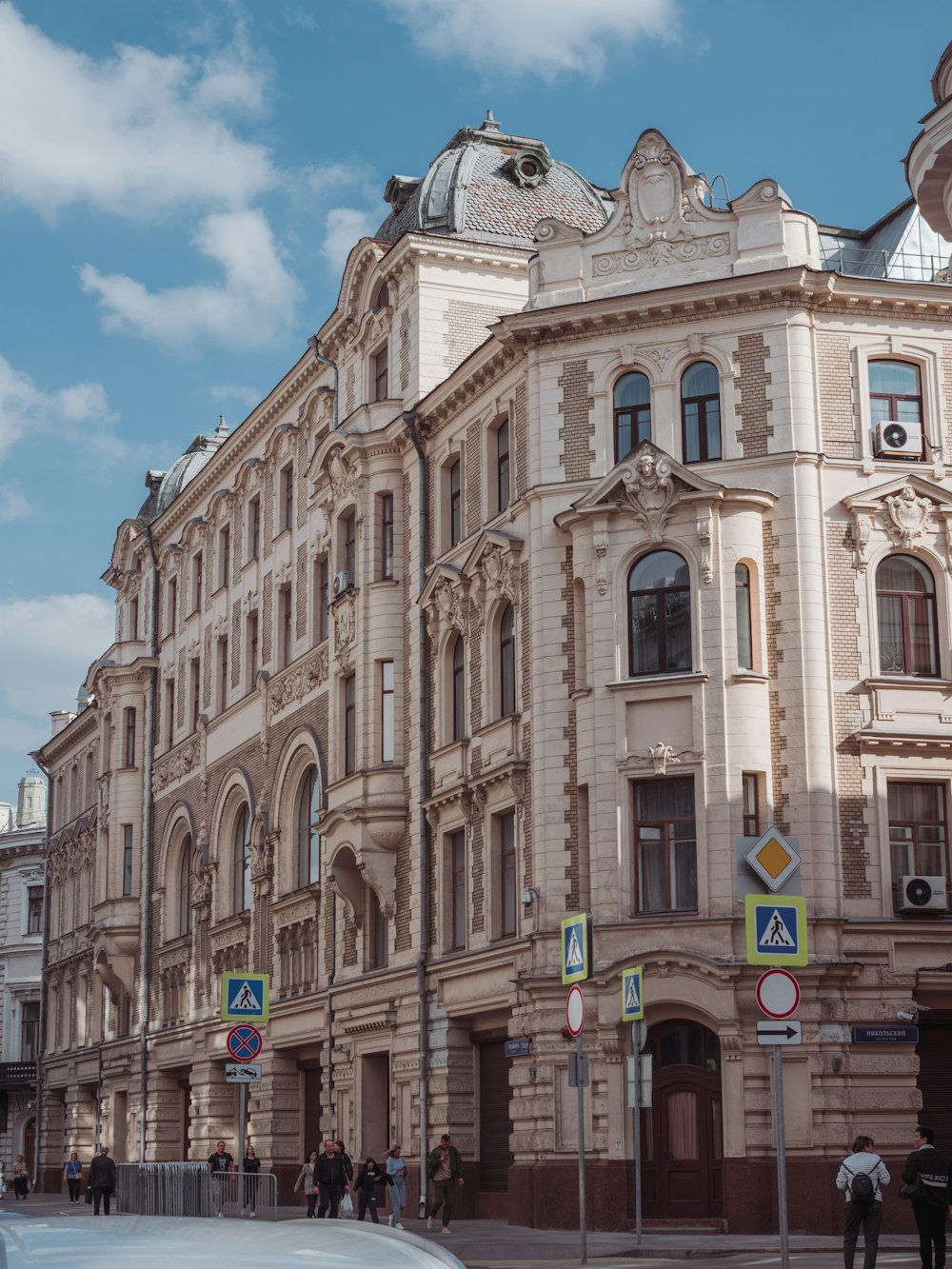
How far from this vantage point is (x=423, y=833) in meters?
36.2

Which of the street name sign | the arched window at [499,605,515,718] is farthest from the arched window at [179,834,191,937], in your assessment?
the street name sign

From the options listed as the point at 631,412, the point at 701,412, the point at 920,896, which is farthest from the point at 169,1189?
the point at 701,412

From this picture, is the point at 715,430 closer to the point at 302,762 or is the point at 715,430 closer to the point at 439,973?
the point at 439,973

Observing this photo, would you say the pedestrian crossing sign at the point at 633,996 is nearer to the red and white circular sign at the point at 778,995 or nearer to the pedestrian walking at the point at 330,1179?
the pedestrian walking at the point at 330,1179

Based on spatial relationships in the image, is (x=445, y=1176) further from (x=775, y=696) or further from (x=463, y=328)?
(x=463, y=328)

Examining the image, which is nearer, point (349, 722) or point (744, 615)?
point (744, 615)

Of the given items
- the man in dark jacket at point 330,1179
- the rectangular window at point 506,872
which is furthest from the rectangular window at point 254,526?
the man in dark jacket at point 330,1179

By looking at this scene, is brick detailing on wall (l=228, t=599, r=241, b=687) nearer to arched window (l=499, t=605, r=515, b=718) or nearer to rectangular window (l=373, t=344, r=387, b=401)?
rectangular window (l=373, t=344, r=387, b=401)

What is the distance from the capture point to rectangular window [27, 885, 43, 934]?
251 ft

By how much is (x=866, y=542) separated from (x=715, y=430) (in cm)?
309

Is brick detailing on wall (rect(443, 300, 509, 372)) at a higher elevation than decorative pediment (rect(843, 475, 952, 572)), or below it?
higher

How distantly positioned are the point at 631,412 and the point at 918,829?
8345 millimetres

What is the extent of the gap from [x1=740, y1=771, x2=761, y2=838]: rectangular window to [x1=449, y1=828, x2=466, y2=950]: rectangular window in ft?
22.3

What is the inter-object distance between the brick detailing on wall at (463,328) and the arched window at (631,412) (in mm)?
6709
